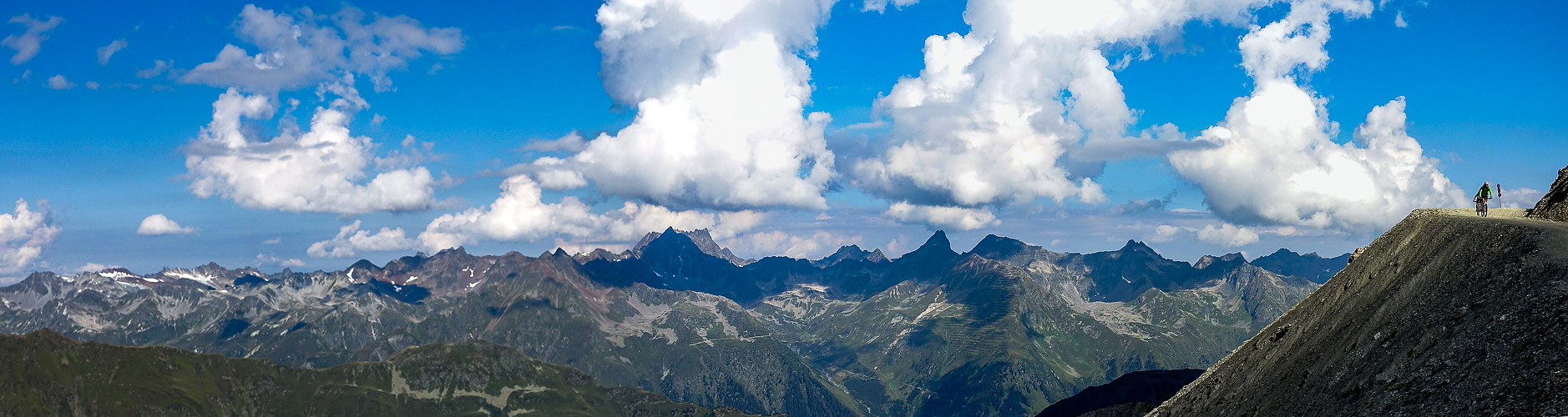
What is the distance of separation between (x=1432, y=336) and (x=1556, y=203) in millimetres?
41784

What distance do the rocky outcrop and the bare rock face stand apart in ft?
28.2

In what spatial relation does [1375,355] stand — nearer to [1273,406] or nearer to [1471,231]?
[1273,406]

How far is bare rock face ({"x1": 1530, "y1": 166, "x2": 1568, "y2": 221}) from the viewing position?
Result: 272 ft

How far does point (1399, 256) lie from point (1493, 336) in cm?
3578

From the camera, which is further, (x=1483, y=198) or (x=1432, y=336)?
(x=1483, y=198)

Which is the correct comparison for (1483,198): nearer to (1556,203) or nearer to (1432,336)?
Answer: (1556,203)

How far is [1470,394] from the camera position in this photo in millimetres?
50031

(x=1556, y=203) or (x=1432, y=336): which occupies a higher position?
(x=1556, y=203)

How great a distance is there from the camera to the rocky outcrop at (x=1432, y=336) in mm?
49656

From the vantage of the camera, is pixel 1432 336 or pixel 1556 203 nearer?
pixel 1432 336

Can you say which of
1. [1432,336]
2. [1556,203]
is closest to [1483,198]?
[1556,203]

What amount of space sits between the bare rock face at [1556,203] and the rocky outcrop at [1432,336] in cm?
859

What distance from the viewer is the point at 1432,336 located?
199 ft

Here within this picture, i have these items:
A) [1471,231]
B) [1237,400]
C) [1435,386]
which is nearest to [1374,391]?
[1435,386]
